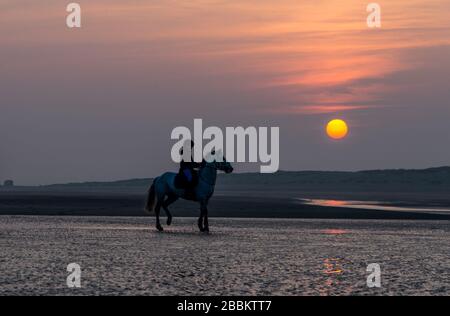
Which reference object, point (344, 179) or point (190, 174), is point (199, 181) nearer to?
point (190, 174)

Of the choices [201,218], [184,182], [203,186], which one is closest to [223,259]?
[201,218]

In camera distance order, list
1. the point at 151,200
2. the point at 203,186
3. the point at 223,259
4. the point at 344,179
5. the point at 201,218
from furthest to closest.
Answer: the point at 344,179 < the point at 151,200 < the point at 203,186 < the point at 201,218 < the point at 223,259

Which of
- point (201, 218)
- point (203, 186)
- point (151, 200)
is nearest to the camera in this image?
point (201, 218)

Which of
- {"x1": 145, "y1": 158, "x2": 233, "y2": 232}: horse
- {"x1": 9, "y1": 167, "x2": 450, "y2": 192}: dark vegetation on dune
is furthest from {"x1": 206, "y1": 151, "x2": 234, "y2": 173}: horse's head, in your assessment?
{"x1": 9, "y1": 167, "x2": 450, "y2": 192}: dark vegetation on dune

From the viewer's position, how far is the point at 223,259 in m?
19.3

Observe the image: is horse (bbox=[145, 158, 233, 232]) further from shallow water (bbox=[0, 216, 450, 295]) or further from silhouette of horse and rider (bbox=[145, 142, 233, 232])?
shallow water (bbox=[0, 216, 450, 295])

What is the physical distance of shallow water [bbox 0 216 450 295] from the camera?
49.4 feet

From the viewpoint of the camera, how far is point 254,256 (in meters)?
20.1

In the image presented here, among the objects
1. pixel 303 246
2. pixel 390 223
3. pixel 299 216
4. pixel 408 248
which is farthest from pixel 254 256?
pixel 299 216

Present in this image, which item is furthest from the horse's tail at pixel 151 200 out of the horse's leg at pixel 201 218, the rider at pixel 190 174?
the horse's leg at pixel 201 218

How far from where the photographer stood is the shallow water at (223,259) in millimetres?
15055

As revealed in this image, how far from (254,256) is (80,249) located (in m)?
4.07

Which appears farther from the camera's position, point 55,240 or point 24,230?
point 24,230
